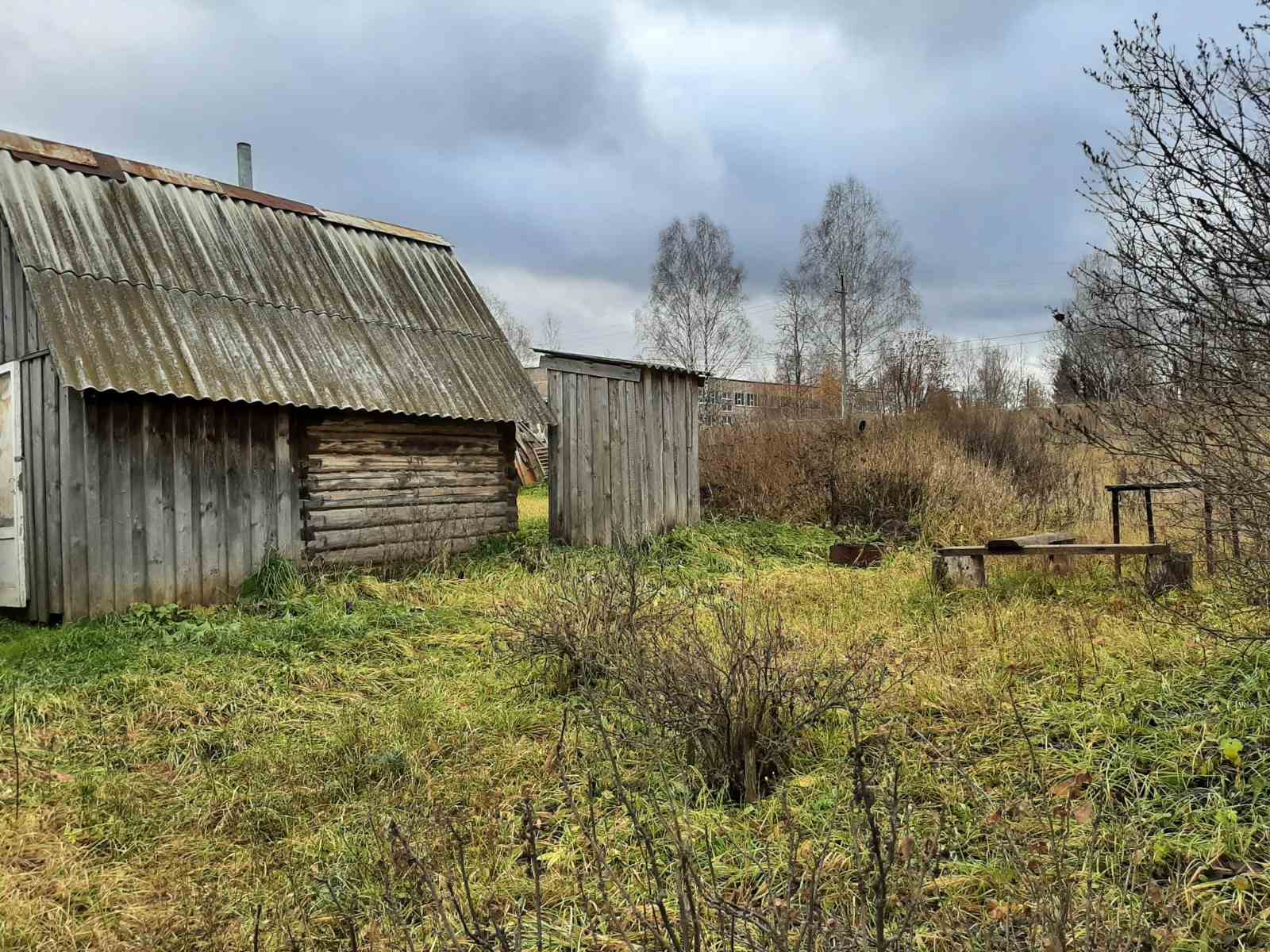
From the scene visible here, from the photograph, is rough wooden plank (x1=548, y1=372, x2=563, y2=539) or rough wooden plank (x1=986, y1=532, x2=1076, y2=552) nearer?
rough wooden plank (x1=986, y1=532, x2=1076, y2=552)

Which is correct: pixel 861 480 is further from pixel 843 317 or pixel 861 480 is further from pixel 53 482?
pixel 843 317

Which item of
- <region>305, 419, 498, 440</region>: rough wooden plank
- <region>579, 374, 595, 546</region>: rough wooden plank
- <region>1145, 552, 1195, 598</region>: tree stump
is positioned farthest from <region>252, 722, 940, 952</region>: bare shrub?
<region>579, 374, 595, 546</region>: rough wooden plank

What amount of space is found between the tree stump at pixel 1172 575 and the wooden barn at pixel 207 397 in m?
6.67

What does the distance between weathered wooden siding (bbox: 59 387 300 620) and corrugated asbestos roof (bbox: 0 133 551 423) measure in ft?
1.41

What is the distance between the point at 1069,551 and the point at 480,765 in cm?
528

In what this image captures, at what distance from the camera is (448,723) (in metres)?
4.61

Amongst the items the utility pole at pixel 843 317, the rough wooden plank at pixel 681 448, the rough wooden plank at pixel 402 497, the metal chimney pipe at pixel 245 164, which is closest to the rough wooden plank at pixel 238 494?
the rough wooden plank at pixel 402 497

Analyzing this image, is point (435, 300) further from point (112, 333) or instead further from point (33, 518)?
point (33, 518)

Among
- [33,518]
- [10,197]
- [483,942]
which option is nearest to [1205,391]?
[483,942]

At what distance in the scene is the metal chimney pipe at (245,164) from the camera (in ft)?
37.2

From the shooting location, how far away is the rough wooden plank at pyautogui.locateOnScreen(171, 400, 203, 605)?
307 inches

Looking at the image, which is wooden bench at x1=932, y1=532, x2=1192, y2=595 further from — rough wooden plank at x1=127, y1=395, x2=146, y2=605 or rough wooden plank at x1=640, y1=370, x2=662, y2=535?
rough wooden plank at x1=127, y1=395, x2=146, y2=605

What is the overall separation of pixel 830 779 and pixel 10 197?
8.71 meters

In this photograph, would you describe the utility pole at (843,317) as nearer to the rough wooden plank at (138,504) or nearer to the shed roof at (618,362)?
the shed roof at (618,362)
